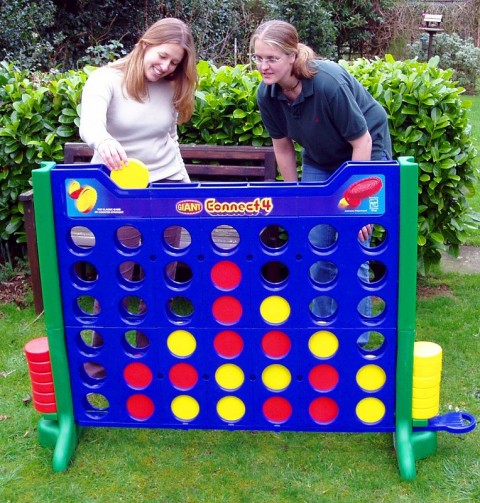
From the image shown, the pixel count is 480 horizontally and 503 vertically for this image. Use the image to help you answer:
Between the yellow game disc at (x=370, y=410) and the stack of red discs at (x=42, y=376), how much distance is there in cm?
136

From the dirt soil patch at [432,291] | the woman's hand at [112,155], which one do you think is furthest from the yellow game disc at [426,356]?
the dirt soil patch at [432,291]

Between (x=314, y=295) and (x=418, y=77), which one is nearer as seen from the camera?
(x=314, y=295)

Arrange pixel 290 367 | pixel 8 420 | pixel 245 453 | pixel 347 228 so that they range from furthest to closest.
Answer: pixel 8 420 → pixel 245 453 → pixel 290 367 → pixel 347 228

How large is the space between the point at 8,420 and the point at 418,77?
3.29m

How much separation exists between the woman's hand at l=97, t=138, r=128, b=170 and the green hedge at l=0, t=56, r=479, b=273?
1.97m

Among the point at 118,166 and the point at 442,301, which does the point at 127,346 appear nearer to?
the point at 118,166

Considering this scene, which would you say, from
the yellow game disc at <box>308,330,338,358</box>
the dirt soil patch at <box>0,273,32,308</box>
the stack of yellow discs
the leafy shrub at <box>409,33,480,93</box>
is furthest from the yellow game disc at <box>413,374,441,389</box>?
the leafy shrub at <box>409,33,480,93</box>

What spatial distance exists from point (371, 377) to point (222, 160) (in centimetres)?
229

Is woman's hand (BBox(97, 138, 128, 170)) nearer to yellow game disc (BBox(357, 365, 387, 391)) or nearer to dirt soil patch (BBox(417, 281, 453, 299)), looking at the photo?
yellow game disc (BBox(357, 365, 387, 391))

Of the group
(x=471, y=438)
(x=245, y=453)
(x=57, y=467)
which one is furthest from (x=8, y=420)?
(x=471, y=438)

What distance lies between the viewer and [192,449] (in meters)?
3.20

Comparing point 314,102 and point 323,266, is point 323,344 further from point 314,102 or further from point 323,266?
point 314,102

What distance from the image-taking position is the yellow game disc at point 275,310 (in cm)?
283

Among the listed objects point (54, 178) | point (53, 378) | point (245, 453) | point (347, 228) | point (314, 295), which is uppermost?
point (54, 178)
